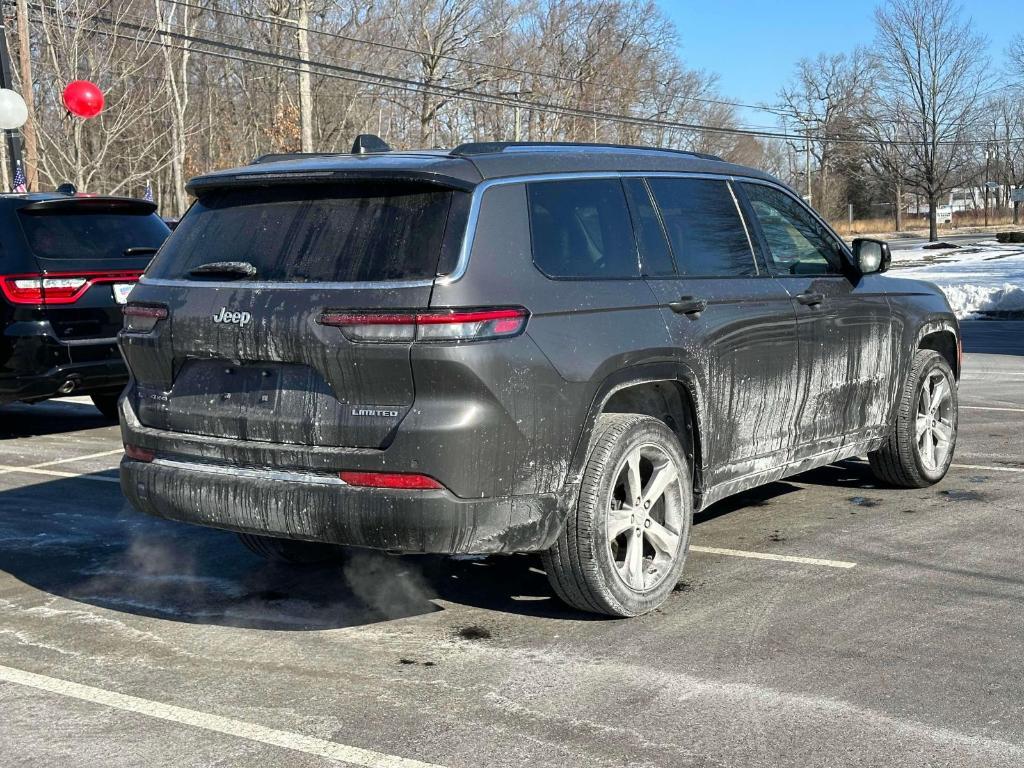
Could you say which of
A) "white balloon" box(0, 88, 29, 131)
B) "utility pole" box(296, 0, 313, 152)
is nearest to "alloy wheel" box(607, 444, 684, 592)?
"white balloon" box(0, 88, 29, 131)

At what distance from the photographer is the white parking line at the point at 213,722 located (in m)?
3.53

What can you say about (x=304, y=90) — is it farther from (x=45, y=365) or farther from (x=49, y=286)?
(x=45, y=365)

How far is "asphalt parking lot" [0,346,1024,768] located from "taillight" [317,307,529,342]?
1188mm

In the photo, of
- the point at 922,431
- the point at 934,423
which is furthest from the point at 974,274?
the point at 922,431

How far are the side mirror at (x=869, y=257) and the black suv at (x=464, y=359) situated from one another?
96 cm

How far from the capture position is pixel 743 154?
305 ft

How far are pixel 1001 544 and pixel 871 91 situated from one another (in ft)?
219

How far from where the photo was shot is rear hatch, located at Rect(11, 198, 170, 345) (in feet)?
29.5

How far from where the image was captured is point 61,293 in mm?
9047

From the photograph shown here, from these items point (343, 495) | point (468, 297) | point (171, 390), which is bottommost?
point (343, 495)

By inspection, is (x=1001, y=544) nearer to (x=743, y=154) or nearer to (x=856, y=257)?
(x=856, y=257)

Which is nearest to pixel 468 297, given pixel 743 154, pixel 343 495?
pixel 343 495

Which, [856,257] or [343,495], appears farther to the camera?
[856,257]

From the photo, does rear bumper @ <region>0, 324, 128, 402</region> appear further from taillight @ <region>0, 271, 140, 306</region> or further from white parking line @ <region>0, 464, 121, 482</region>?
white parking line @ <region>0, 464, 121, 482</region>
